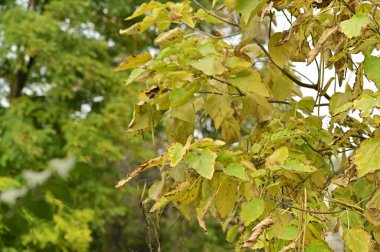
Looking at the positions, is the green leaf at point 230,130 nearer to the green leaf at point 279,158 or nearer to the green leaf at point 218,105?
the green leaf at point 218,105

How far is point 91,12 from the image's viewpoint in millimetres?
10328

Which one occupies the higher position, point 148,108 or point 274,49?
point 274,49

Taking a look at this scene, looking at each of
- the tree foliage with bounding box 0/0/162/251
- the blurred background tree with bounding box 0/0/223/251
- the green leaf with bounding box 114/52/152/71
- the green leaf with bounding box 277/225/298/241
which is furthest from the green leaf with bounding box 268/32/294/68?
the tree foliage with bounding box 0/0/162/251

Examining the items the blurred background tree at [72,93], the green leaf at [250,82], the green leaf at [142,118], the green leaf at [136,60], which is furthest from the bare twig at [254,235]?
the blurred background tree at [72,93]

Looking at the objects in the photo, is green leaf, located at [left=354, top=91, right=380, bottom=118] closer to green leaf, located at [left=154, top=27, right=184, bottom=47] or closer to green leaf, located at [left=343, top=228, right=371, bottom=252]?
green leaf, located at [left=343, top=228, right=371, bottom=252]

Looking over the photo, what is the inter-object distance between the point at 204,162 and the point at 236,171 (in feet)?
0.26

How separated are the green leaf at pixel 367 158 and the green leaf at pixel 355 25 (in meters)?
0.22

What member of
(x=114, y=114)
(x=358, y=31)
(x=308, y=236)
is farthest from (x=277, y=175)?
(x=114, y=114)

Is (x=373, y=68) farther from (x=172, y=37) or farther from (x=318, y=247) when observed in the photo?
(x=172, y=37)

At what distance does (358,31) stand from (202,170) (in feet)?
1.32

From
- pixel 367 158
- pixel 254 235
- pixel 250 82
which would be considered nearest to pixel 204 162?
pixel 254 235

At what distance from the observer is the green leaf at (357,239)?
50.1 inches

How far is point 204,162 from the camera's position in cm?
136

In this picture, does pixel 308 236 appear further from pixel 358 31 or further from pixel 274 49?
pixel 274 49
